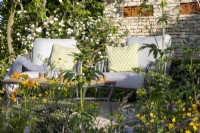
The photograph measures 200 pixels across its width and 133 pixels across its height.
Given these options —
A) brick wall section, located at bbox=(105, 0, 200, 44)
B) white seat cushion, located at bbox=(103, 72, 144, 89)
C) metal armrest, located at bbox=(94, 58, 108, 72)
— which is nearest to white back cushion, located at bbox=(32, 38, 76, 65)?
metal armrest, located at bbox=(94, 58, 108, 72)

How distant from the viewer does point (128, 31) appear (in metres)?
9.20

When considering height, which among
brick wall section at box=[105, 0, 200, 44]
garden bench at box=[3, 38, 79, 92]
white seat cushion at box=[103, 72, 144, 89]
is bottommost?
white seat cushion at box=[103, 72, 144, 89]

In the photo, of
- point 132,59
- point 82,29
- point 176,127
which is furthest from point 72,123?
point 82,29

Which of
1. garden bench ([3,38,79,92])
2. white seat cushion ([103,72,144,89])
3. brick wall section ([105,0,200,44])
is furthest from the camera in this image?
brick wall section ([105,0,200,44])

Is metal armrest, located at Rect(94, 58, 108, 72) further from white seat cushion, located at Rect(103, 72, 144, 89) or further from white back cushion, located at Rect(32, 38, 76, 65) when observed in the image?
white seat cushion, located at Rect(103, 72, 144, 89)

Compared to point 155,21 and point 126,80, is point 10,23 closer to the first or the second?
point 155,21

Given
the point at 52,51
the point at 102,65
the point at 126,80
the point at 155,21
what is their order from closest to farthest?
the point at 126,80 < the point at 102,65 < the point at 52,51 < the point at 155,21

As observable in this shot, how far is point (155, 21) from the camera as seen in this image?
9.02 m

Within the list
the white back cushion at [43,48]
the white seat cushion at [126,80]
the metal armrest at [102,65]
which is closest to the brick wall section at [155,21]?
the metal armrest at [102,65]

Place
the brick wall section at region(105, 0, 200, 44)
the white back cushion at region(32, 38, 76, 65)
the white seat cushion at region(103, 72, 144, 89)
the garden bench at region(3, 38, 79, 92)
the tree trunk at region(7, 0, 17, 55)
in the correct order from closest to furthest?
the white seat cushion at region(103, 72, 144, 89), the garden bench at region(3, 38, 79, 92), the white back cushion at region(32, 38, 76, 65), the brick wall section at region(105, 0, 200, 44), the tree trunk at region(7, 0, 17, 55)

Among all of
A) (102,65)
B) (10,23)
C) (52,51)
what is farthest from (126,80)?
(10,23)

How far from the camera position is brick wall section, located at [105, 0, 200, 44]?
8.70 metres

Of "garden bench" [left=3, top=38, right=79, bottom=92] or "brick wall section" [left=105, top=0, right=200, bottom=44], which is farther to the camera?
"brick wall section" [left=105, top=0, right=200, bottom=44]

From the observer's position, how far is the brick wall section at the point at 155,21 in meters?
8.70
